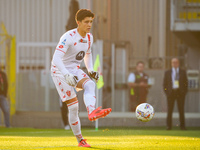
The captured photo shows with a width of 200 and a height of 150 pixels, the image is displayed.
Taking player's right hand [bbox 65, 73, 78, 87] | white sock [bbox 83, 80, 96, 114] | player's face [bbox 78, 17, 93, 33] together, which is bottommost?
white sock [bbox 83, 80, 96, 114]

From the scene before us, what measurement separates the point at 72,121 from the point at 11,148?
3.55 feet

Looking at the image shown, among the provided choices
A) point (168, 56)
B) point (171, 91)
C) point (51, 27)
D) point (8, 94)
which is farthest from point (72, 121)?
point (51, 27)

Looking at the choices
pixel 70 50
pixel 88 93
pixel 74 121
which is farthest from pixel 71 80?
pixel 74 121

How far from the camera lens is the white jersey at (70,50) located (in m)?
7.97

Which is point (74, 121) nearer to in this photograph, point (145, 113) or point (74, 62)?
point (74, 62)

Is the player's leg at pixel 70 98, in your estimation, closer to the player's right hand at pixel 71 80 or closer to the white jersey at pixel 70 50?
the white jersey at pixel 70 50

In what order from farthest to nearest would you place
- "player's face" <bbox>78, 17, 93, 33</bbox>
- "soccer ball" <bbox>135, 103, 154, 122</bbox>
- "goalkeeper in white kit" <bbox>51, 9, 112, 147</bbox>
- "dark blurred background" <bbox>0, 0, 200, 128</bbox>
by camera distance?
"dark blurred background" <bbox>0, 0, 200, 128</bbox> < "soccer ball" <bbox>135, 103, 154, 122</bbox> < "player's face" <bbox>78, 17, 93, 33</bbox> < "goalkeeper in white kit" <bbox>51, 9, 112, 147</bbox>

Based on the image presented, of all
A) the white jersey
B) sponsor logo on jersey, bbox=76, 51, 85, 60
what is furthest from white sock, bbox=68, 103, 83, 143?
sponsor logo on jersey, bbox=76, 51, 85, 60

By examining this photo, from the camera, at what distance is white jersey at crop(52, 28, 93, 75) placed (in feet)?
26.1

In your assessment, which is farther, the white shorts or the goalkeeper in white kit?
the white shorts

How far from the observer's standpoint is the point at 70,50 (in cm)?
820

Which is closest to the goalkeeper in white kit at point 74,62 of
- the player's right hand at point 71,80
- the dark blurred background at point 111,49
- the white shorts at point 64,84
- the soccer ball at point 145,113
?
the white shorts at point 64,84

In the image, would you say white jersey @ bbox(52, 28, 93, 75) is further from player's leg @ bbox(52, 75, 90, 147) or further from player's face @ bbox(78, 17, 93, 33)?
player's leg @ bbox(52, 75, 90, 147)

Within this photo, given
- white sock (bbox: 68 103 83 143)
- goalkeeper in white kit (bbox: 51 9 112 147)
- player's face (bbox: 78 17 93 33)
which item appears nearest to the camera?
goalkeeper in white kit (bbox: 51 9 112 147)
